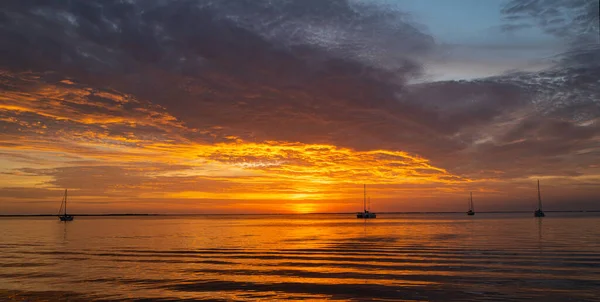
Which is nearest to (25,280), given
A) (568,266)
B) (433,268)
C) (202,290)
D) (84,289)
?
(84,289)

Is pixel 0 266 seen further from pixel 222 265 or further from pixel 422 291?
pixel 422 291

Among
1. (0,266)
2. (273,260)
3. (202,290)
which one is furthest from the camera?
(273,260)

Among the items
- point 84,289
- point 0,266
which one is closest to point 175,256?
point 0,266

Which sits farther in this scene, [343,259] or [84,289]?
[343,259]

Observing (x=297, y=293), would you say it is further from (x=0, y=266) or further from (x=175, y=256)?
(x=0, y=266)

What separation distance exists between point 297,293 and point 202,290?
5.69 m

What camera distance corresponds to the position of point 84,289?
26953 mm

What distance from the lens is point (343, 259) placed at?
4028 cm

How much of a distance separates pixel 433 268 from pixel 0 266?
34304 mm

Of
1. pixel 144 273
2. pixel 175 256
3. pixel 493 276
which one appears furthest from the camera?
pixel 175 256

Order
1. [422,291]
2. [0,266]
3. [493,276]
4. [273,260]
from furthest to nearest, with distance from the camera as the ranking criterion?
[273,260]
[0,266]
[493,276]
[422,291]

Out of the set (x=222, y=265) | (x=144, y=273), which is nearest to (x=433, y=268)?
(x=222, y=265)

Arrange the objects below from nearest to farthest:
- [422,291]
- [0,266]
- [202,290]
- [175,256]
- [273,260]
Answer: [422,291] < [202,290] < [0,266] < [273,260] < [175,256]

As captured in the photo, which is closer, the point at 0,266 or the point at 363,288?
the point at 363,288
